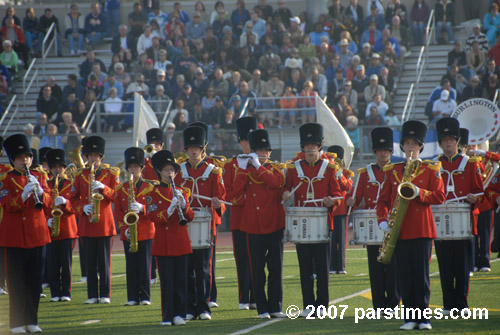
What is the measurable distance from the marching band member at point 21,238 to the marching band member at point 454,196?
4557 millimetres

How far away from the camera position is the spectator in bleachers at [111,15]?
2902 cm

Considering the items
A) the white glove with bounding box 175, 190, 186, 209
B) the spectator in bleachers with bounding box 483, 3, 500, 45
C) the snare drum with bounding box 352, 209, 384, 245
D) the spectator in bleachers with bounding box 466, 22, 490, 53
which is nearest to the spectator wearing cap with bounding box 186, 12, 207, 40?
A: the spectator in bleachers with bounding box 466, 22, 490, 53

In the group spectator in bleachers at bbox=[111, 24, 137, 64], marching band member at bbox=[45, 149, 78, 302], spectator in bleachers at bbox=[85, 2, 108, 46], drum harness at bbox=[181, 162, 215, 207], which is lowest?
marching band member at bbox=[45, 149, 78, 302]

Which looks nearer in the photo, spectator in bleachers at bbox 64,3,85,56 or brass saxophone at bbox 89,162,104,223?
brass saxophone at bbox 89,162,104,223

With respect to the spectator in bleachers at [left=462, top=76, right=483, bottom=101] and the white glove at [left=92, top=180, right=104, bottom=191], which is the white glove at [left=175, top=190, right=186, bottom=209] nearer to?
the white glove at [left=92, top=180, right=104, bottom=191]

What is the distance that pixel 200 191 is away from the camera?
38.1ft

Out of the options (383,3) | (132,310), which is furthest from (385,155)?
(383,3)

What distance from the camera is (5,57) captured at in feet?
90.2

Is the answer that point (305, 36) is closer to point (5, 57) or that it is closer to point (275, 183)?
point (5, 57)

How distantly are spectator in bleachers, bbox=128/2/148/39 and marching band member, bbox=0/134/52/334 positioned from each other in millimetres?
17608

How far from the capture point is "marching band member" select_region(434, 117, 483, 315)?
10.9m

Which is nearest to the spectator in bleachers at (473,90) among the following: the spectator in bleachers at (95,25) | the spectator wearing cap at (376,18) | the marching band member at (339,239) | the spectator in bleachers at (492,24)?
the spectator in bleachers at (492,24)

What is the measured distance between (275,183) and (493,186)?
3.12 metres

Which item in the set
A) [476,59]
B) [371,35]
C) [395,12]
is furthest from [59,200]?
[395,12]
